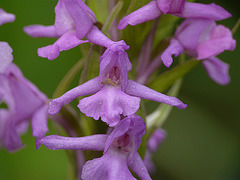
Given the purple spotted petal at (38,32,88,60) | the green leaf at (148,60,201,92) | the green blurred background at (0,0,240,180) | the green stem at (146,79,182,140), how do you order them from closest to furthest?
the purple spotted petal at (38,32,88,60) → the green leaf at (148,60,201,92) → the green stem at (146,79,182,140) → the green blurred background at (0,0,240,180)

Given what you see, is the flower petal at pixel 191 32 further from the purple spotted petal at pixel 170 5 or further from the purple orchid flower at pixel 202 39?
the purple spotted petal at pixel 170 5

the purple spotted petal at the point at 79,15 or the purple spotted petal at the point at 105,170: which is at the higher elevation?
the purple spotted petal at the point at 79,15

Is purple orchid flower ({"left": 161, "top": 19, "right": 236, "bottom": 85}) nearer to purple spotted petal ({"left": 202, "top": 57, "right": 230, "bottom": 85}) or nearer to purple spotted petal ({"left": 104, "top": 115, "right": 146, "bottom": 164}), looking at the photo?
purple spotted petal ({"left": 202, "top": 57, "right": 230, "bottom": 85})

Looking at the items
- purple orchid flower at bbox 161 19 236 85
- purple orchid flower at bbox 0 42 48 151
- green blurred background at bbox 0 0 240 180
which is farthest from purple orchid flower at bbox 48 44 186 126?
green blurred background at bbox 0 0 240 180

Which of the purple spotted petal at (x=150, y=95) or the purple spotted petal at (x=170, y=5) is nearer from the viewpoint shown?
the purple spotted petal at (x=150, y=95)

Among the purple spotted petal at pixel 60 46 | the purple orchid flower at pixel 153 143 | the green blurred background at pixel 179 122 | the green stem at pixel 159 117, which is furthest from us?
the green blurred background at pixel 179 122

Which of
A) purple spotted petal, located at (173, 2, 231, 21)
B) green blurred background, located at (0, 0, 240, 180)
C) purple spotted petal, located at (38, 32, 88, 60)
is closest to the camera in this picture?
purple spotted petal, located at (38, 32, 88, 60)

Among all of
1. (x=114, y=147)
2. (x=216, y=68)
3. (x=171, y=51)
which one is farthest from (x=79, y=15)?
(x=216, y=68)

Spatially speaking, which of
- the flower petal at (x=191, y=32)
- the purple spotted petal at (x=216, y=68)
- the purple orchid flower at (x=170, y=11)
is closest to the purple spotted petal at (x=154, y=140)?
the purple spotted petal at (x=216, y=68)
